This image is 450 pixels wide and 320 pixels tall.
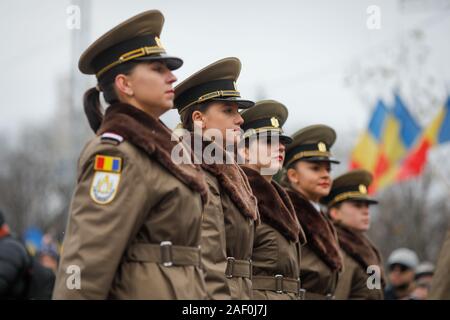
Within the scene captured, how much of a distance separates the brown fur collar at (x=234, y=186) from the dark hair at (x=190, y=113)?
53 centimetres

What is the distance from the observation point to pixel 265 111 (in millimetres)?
8492

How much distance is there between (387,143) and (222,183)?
547 inches

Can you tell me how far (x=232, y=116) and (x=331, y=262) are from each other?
2.22 meters

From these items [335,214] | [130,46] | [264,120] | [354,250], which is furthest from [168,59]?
[335,214]

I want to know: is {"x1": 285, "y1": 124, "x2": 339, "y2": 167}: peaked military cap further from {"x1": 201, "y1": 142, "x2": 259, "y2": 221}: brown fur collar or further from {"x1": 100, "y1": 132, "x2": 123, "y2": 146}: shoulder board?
{"x1": 100, "y1": 132, "x2": 123, "y2": 146}: shoulder board

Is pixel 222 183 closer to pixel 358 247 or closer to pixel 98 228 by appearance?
pixel 98 228

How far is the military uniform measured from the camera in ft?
33.7

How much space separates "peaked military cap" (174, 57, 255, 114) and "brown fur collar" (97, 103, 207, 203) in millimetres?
1641

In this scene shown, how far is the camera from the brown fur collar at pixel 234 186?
668 centimetres

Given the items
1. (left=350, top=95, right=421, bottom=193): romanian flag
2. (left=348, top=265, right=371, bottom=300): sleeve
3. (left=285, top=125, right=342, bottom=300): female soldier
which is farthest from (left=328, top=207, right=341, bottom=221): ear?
(left=350, top=95, right=421, bottom=193): romanian flag

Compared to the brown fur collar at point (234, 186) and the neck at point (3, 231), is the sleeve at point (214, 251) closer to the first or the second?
the brown fur collar at point (234, 186)

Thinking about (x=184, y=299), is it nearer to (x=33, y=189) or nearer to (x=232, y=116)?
(x=232, y=116)

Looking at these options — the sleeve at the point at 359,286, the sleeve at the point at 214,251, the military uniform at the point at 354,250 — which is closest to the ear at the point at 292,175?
the military uniform at the point at 354,250
